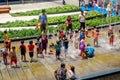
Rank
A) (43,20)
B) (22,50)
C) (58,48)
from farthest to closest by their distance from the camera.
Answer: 1. (43,20)
2. (58,48)
3. (22,50)

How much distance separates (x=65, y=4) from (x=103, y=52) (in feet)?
71.5

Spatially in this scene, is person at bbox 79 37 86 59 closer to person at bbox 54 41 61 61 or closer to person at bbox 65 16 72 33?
person at bbox 54 41 61 61

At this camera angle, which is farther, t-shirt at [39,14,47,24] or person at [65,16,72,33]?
person at [65,16,72,33]

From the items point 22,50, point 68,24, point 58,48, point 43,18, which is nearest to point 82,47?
point 58,48

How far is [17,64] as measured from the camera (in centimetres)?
2069

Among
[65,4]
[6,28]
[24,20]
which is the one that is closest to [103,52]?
[6,28]

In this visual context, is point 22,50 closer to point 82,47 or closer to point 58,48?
point 58,48

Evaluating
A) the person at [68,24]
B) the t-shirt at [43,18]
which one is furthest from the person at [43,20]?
the person at [68,24]

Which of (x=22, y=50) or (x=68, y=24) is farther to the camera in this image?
(x=68, y=24)

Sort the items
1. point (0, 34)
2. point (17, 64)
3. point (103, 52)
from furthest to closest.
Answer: point (0, 34) < point (103, 52) < point (17, 64)

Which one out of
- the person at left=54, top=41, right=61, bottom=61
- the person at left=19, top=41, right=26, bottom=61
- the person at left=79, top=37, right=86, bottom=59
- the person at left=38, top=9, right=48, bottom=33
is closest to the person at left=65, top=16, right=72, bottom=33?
the person at left=38, top=9, right=48, bottom=33

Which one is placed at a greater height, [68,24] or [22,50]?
[68,24]

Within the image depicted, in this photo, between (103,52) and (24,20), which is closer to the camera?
(103,52)

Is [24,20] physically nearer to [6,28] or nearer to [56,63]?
[6,28]
